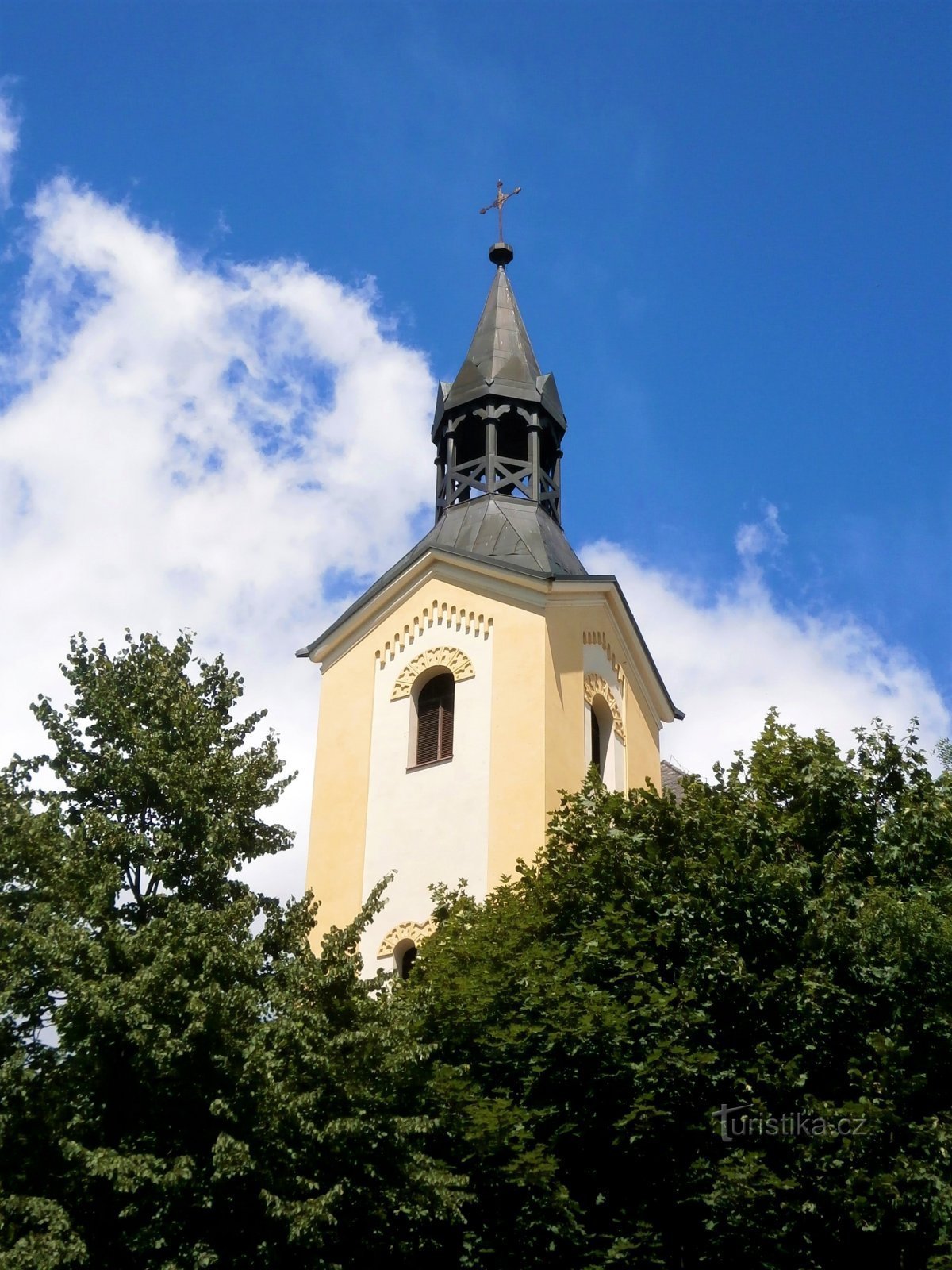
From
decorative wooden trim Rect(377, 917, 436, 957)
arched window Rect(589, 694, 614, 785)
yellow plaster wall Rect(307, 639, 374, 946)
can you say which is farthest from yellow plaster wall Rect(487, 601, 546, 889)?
yellow plaster wall Rect(307, 639, 374, 946)

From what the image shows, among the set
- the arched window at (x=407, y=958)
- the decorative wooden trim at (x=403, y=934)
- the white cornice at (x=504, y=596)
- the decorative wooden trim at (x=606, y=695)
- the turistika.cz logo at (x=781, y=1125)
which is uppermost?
the white cornice at (x=504, y=596)

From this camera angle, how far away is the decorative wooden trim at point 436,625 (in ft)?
84.8

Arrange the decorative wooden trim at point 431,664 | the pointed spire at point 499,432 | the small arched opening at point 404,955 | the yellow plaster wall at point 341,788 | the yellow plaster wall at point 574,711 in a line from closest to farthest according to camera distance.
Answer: the small arched opening at point 404,955
the yellow plaster wall at point 574,711
the yellow plaster wall at point 341,788
the decorative wooden trim at point 431,664
the pointed spire at point 499,432

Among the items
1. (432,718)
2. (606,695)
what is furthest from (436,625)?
(606,695)

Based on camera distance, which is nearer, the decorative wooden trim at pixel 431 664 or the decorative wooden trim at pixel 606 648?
the decorative wooden trim at pixel 431 664

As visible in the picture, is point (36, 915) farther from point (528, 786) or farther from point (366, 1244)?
point (528, 786)

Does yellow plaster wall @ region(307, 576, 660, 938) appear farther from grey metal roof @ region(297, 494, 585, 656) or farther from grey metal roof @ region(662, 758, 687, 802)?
grey metal roof @ region(662, 758, 687, 802)

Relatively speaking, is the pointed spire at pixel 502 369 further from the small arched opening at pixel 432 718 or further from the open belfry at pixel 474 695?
the small arched opening at pixel 432 718

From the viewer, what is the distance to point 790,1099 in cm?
1564

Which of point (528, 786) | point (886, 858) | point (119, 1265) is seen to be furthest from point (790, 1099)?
point (528, 786)

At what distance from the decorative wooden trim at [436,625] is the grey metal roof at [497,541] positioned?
97 cm

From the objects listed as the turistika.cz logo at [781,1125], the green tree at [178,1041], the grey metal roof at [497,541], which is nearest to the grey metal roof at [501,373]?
the grey metal roof at [497,541]

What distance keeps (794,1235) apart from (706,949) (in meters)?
3.19

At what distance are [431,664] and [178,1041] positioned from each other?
44.6 ft
